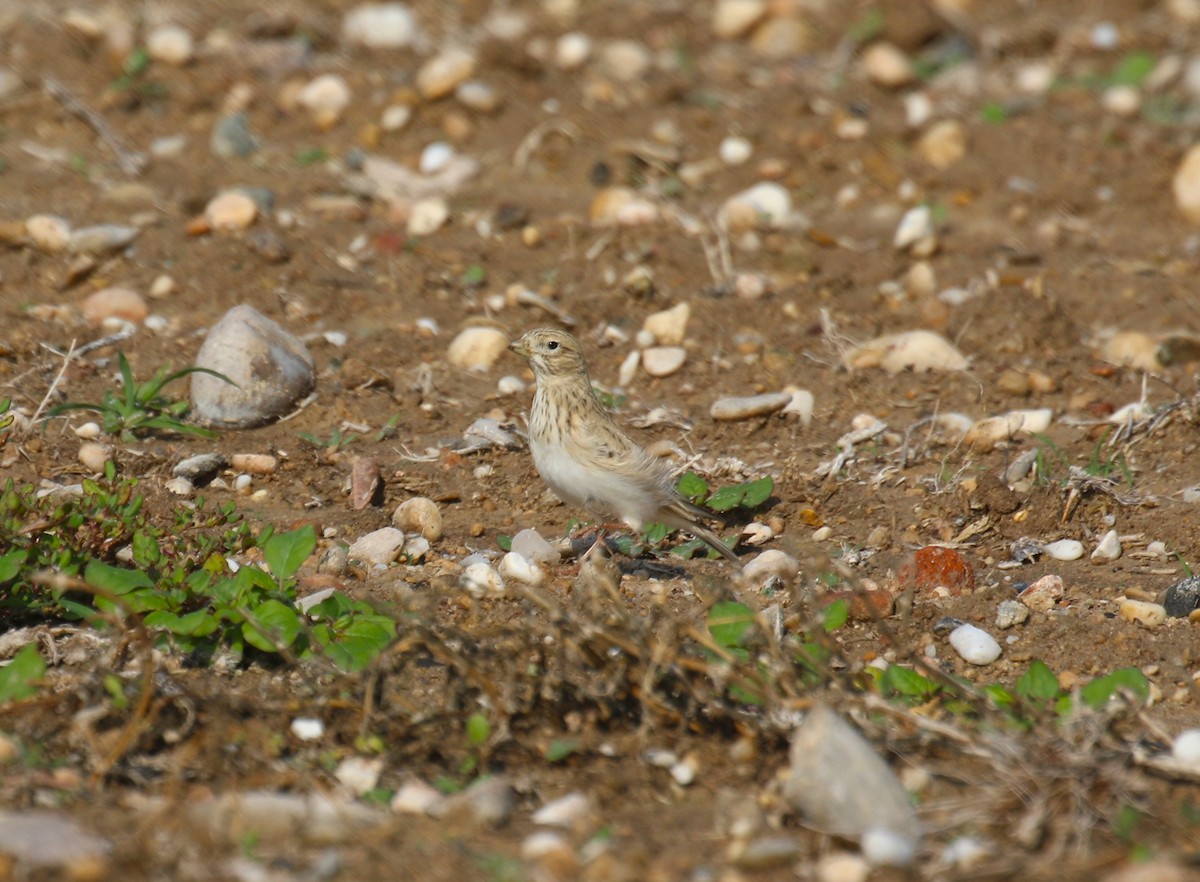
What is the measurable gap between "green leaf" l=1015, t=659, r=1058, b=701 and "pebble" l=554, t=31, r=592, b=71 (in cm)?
695

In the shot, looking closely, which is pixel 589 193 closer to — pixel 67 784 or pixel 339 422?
pixel 339 422

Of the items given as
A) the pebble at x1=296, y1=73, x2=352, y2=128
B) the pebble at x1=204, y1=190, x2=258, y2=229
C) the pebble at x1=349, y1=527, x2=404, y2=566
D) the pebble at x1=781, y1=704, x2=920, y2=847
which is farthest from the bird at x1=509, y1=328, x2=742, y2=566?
the pebble at x1=296, y1=73, x2=352, y2=128

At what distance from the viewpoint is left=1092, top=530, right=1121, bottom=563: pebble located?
6102 millimetres

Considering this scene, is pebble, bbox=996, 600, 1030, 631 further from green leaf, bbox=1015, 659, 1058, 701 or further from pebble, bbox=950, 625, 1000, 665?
green leaf, bbox=1015, 659, 1058, 701

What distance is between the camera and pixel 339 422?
709 cm

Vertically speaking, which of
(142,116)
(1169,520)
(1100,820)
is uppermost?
(1100,820)

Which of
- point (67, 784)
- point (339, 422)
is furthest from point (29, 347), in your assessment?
point (67, 784)

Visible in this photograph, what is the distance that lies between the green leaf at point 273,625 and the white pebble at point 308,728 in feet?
0.98

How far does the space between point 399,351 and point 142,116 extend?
3.37m

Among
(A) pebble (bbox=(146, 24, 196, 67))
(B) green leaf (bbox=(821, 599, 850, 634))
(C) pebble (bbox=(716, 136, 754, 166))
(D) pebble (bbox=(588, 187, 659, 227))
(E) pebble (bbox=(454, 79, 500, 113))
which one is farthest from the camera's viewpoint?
(A) pebble (bbox=(146, 24, 196, 67))

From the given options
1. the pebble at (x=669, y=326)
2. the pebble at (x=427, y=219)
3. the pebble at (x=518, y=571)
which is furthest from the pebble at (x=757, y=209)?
the pebble at (x=518, y=571)

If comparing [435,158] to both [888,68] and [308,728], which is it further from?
[308,728]

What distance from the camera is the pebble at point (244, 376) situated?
273 inches

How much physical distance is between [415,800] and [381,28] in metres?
7.95
